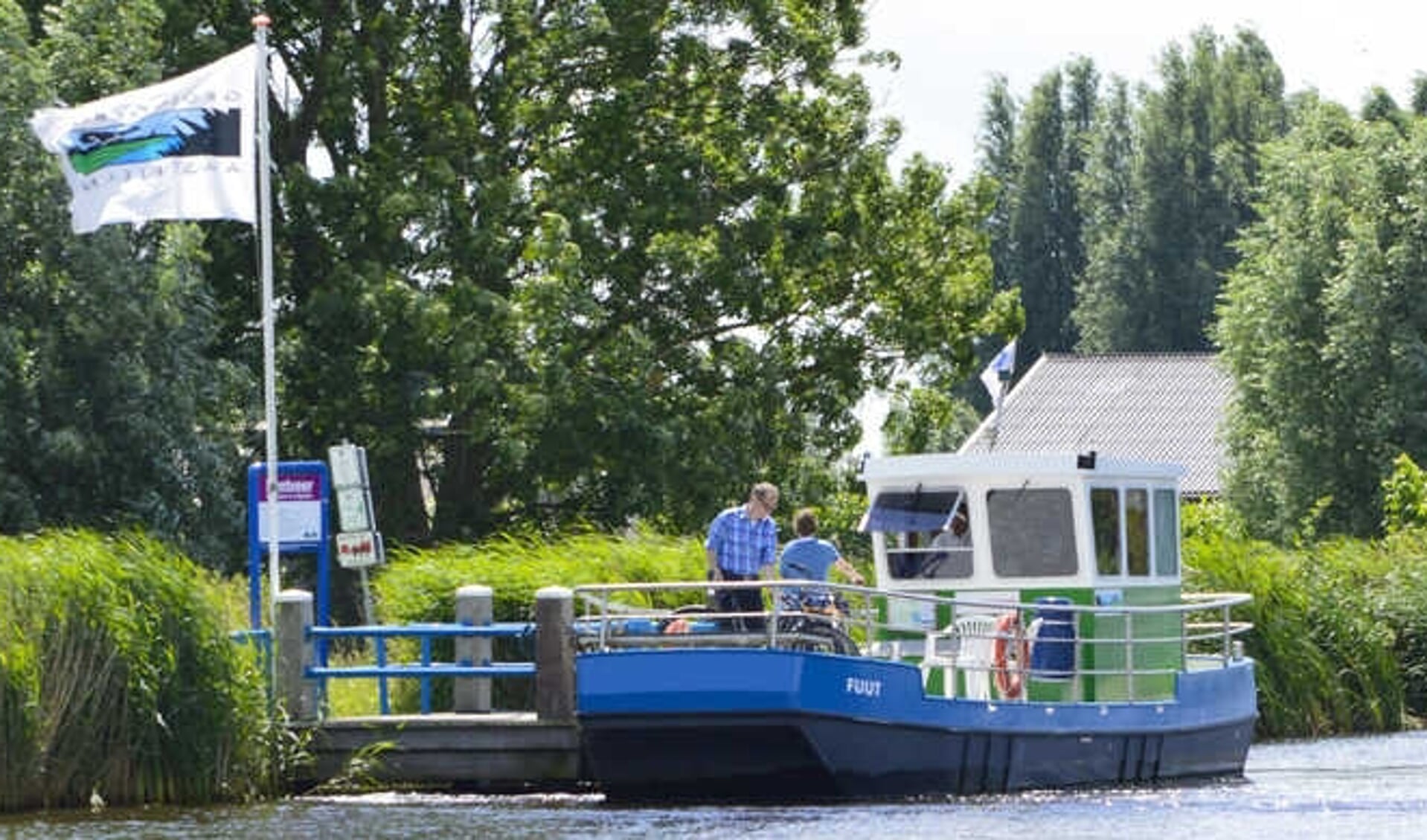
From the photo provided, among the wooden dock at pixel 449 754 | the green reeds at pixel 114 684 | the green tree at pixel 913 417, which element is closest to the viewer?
the green reeds at pixel 114 684

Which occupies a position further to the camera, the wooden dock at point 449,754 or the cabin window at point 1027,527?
the cabin window at point 1027,527

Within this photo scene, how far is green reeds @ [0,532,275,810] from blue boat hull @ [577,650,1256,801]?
8.78 ft

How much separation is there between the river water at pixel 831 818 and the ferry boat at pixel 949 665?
32 cm

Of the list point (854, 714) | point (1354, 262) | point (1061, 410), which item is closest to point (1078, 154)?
point (1061, 410)

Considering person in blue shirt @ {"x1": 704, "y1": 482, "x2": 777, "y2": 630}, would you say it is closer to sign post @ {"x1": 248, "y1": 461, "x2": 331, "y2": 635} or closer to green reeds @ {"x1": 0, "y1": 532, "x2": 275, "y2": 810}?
green reeds @ {"x1": 0, "y1": 532, "x2": 275, "y2": 810}

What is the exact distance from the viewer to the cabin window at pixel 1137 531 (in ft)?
86.0

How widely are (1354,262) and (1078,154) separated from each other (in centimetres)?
4826

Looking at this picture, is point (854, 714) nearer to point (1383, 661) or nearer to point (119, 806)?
point (119, 806)

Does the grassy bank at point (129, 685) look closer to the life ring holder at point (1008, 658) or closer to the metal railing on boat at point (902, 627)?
A: the metal railing on boat at point (902, 627)

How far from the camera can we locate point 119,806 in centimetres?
2334

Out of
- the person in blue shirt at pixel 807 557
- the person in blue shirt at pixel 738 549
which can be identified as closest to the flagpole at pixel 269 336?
the person in blue shirt at pixel 738 549

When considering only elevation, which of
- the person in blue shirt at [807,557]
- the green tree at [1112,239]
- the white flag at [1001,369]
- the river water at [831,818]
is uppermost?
the green tree at [1112,239]

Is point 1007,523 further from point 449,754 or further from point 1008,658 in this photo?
point 449,754

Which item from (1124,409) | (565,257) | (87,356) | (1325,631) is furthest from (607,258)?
(1124,409)
